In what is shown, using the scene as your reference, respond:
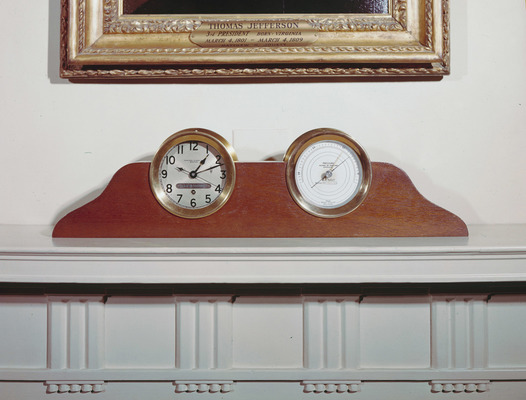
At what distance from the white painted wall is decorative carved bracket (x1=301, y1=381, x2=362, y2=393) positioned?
14.0 inches

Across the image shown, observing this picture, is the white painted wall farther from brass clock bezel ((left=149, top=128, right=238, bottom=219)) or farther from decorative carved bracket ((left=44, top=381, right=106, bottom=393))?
decorative carved bracket ((left=44, top=381, right=106, bottom=393))

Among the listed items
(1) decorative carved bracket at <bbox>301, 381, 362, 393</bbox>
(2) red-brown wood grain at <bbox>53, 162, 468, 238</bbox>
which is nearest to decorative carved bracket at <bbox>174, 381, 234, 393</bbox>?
(1) decorative carved bracket at <bbox>301, 381, 362, 393</bbox>

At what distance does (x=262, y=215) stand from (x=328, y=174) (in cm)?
12

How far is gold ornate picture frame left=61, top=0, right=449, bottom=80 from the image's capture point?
0.84m

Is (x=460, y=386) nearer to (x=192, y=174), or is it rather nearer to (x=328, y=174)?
(x=328, y=174)

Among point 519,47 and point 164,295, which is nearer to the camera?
point 164,295

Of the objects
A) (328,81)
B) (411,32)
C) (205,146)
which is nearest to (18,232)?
(205,146)

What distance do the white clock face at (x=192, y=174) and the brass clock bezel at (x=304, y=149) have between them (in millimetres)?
98

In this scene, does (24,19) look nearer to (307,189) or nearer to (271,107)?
(271,107)

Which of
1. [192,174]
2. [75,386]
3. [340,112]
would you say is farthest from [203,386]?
[340,112]

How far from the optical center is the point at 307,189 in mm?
718

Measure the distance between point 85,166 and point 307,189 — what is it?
0.42m

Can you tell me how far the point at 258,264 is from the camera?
25.2 inches

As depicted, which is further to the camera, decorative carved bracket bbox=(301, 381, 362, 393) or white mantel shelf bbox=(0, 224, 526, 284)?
decorative carved bracket bbox=(301, 381, 362, 393)
